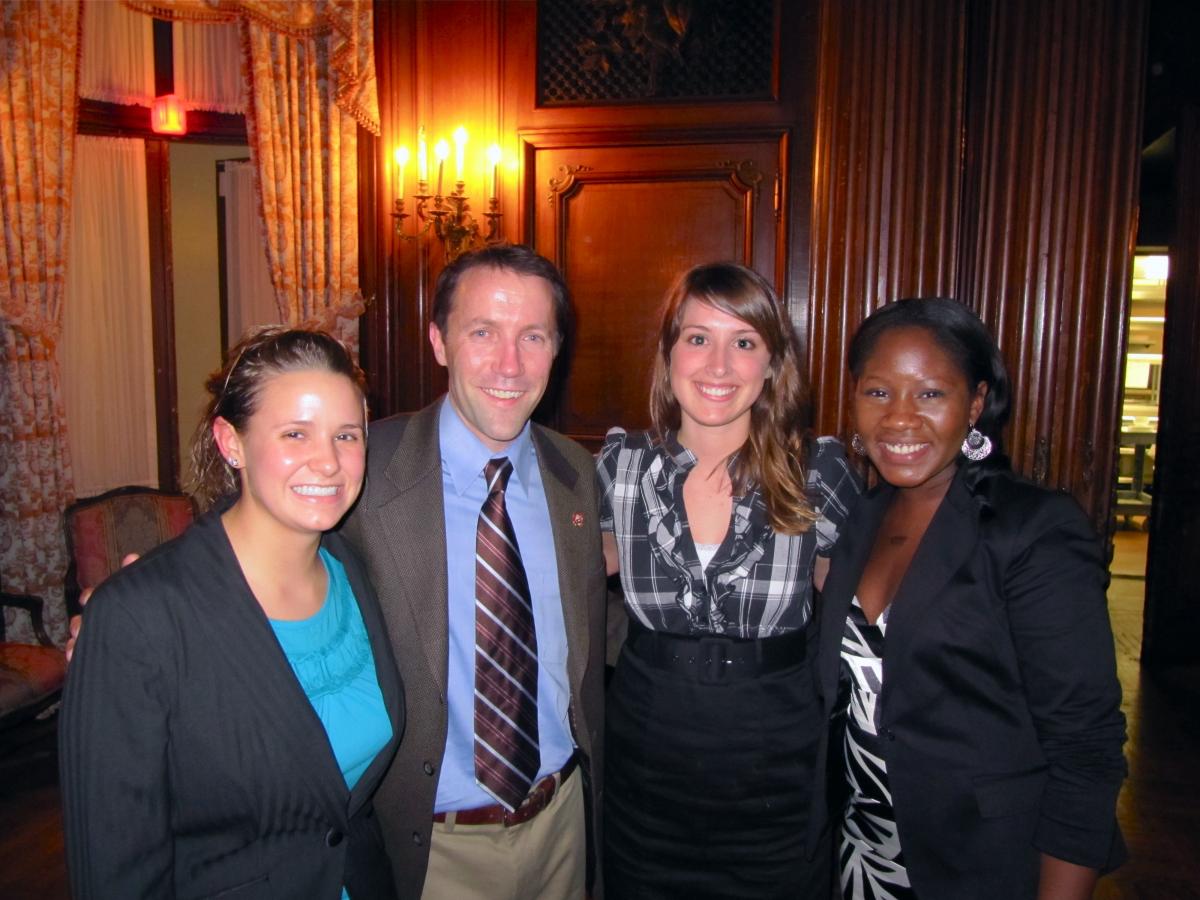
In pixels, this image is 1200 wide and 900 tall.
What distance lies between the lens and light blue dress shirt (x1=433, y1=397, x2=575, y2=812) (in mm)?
1612

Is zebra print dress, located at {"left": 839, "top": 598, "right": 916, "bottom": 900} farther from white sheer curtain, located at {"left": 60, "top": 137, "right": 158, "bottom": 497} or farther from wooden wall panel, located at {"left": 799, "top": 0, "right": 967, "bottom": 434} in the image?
white sheer curtain, located at {"left": 60, "top": 137, "right": 158, "bottom": 497}

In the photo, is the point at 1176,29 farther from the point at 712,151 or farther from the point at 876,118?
the point at 712,151

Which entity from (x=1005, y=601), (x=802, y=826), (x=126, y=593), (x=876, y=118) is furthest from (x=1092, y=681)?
(x=876, y=118)

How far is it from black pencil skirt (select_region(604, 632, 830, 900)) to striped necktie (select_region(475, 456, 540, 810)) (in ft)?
1.01

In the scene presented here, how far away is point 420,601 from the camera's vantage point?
1.57 m

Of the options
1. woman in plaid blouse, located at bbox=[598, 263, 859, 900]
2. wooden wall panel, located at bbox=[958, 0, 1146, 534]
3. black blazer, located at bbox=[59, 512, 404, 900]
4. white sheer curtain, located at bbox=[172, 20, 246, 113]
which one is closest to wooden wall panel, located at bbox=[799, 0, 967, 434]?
wooden wall panel, located at bbox=[958, 0, 1146, 534]

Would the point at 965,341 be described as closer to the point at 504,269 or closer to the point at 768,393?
the point at 768,393

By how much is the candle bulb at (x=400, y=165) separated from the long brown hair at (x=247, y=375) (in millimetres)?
3148

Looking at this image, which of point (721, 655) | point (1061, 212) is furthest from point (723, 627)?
point (1061, 212)

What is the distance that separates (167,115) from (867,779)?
16.5ft

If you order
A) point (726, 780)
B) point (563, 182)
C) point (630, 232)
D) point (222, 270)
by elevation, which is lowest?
point (726, 780)

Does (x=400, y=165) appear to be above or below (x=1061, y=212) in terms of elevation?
above

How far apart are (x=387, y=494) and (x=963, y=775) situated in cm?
120

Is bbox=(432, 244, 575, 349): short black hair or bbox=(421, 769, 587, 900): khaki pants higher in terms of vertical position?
bbox=(432, 244, 575, 349): short black hair
